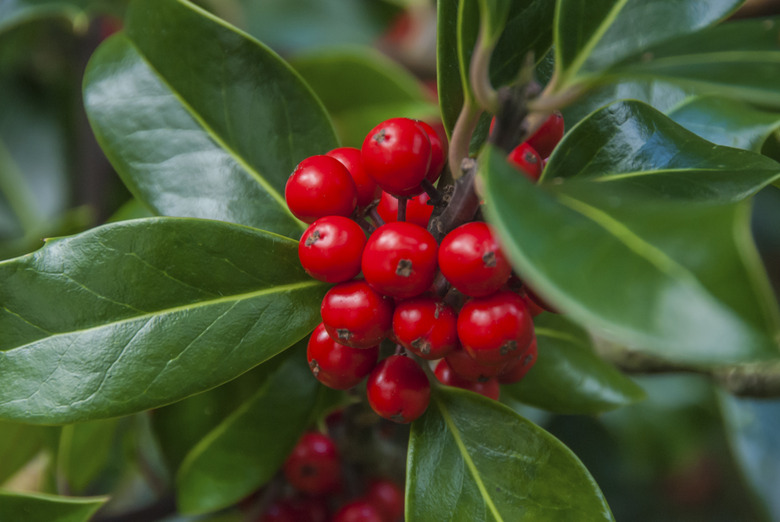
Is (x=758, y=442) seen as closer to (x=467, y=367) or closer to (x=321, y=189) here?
(x=467, y=367)

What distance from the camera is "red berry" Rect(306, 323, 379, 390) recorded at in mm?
813

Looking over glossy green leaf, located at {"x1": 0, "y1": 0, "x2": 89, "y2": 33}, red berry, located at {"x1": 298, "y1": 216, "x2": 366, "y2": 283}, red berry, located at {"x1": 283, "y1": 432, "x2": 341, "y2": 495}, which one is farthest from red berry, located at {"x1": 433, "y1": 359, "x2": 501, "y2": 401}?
glossy green leaf, located at {"x1": 0, "y1": 0, "x2": 89, "y2": 33}

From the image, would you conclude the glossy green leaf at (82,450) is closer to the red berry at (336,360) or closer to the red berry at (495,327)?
the red berry at (336,360)

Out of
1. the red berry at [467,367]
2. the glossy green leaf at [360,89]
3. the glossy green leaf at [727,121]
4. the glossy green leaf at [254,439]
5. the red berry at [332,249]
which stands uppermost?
the glossy green leaf at [727,121]

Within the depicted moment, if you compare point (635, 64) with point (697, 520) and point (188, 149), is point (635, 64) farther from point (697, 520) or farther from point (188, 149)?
point (697, 520)

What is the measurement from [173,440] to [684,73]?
104cm

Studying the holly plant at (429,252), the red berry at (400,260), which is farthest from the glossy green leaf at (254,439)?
the red berry at (400,260)

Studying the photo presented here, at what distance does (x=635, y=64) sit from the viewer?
1.96 feet

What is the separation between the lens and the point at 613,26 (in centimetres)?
73

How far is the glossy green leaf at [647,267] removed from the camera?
0.46 m

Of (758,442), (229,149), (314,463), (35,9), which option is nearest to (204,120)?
(229,149)

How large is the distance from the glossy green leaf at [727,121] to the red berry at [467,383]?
0.50 metres

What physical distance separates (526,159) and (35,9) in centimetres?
143

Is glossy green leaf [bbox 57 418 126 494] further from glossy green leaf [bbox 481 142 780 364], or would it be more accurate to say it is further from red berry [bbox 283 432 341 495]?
glossy green leaf [bbox 481 142 780 364]
